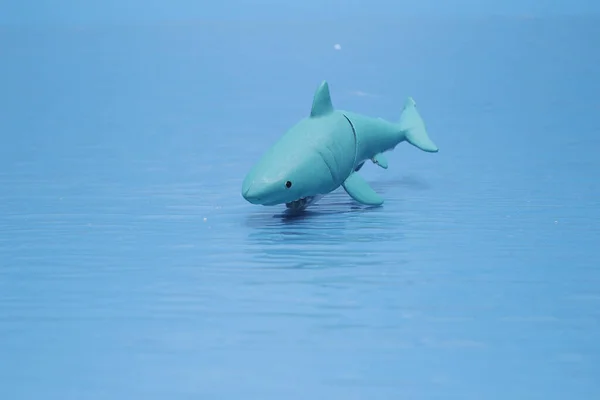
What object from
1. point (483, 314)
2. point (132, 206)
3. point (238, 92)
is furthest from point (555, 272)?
point (238, 92)

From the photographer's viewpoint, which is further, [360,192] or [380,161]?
[380,161]

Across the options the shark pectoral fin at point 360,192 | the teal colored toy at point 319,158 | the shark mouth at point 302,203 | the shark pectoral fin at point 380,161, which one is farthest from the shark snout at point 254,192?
the shark pectoral fin at point 380,161

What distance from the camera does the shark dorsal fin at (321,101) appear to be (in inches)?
171

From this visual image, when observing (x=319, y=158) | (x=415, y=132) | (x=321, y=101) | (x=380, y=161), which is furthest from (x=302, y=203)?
(x=415, y=132)

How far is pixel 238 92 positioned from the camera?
29.4 ft

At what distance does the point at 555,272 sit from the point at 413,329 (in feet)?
2.64

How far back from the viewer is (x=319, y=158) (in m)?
4.13

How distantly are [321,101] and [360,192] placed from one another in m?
0.48

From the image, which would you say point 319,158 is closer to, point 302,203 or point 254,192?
point 302,203

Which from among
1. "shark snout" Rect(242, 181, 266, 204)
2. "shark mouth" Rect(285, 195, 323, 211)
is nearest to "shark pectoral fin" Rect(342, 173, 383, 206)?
"shark mouth" Rect(285, 195, 323, 211)

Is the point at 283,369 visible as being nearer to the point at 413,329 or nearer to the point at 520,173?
the point at 413,329

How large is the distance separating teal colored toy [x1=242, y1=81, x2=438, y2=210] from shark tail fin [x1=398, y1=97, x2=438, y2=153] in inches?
6.0

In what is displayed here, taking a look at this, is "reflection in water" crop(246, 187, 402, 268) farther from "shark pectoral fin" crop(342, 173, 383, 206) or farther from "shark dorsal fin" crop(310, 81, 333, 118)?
"shark dorsal fin" crop(310, 81, 333, 118)

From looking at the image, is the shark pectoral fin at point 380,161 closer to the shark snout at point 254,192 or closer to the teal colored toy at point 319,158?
the teal colored toy at point 319,158
